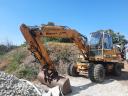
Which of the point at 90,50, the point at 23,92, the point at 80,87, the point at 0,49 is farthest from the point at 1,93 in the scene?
the point at 0,49

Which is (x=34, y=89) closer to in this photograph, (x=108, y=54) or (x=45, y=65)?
(x=45, y=65)

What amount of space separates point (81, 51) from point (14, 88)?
5.57 metres

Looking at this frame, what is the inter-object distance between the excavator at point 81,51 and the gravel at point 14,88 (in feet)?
4.30

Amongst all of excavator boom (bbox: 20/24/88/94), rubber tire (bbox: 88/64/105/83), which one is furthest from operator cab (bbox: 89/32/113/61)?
excavator boom (bbox: 20/24/88/94)

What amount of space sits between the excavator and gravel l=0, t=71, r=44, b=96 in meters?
1.31

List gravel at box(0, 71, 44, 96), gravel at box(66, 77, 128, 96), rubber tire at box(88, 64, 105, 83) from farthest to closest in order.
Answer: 1. rubber tire at box(88, 64, 105, 83)
2. gravel at box(66, 77, 128, 96)
3. gravel at box(0, 71, 44, 96)

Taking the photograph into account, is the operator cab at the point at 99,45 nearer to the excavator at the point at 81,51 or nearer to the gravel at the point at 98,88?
the excavator at the point at 81,51

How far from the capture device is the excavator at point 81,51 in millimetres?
11957

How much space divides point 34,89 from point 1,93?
4.69 feet

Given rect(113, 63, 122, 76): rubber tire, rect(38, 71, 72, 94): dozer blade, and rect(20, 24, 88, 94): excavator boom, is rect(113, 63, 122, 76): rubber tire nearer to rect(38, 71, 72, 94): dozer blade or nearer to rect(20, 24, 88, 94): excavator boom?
rect(20, 24, 88, 94): excavator boom

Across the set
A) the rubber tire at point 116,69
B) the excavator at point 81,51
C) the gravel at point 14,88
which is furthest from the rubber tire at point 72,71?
the gravel at point 14,88

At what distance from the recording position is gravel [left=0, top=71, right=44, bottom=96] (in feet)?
33.5

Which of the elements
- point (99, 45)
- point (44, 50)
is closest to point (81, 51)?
point (99, 45)

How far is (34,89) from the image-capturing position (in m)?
11.0
